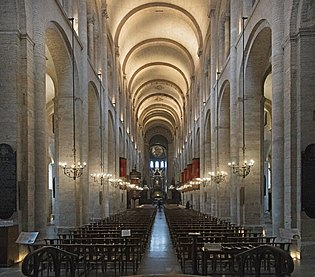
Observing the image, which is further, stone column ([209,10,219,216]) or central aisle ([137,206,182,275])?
stone column ([209,10,219,216])

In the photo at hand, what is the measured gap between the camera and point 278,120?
16.2 meters

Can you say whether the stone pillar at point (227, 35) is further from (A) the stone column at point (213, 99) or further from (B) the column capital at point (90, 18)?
(B) the column capital at point (90, 18)

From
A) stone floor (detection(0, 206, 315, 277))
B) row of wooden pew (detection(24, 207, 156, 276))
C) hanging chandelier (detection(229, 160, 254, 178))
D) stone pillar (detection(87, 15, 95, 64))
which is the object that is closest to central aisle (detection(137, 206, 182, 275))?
stone floor (detection(0, 206, 315, 277))

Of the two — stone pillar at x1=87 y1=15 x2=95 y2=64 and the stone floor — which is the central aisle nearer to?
the stone floor

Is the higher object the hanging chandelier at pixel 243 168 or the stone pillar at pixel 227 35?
the stone pillar at pixel 227 35

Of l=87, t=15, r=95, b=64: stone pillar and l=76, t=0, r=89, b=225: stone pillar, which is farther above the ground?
l=87, t=15, r=95, b=64: stone pillar

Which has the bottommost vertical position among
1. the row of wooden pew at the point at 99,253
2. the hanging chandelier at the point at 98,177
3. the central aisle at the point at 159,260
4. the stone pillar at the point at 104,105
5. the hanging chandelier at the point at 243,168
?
the central aisle at the point at 159,260

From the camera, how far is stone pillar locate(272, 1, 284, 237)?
1596 cm

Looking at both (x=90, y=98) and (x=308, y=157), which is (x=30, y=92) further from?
(x=90, y=98)

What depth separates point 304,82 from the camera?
48.3ft

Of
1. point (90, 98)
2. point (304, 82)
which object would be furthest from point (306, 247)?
point (90, 98)

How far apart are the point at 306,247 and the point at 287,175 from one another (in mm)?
2241

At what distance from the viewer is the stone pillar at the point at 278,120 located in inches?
628

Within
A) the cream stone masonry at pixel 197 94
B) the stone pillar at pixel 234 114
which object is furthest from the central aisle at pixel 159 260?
the stone pillar at pixel 234 114
